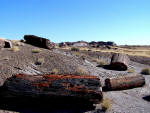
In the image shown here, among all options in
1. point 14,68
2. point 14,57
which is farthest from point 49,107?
point 14,57

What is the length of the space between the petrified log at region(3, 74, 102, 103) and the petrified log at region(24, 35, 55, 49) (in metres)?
12.1

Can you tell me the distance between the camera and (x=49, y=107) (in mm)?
8453

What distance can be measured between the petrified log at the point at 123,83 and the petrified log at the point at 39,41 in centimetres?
1028

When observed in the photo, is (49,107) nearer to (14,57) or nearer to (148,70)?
(14,57)

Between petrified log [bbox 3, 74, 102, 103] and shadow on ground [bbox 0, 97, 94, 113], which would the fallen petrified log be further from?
shadow on ground [bbox 0, 97, 94, 113]

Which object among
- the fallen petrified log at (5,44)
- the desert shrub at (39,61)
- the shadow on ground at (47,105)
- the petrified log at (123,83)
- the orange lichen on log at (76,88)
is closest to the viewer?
the shadow on ground at (47,105)

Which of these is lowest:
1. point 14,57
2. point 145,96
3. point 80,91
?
point 145,96

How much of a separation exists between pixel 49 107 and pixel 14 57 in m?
7.04

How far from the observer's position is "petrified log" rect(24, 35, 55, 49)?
819 inches

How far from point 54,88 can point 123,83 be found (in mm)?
5630

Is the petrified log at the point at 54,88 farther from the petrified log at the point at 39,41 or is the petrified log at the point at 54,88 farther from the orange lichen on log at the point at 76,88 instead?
the petrified log at the point at 39,41

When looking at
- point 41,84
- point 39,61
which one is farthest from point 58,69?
point 41,84

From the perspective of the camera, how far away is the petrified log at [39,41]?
68.3 ft

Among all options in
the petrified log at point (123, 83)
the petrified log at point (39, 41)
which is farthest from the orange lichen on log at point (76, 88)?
the petrified log at point (39, 41)
